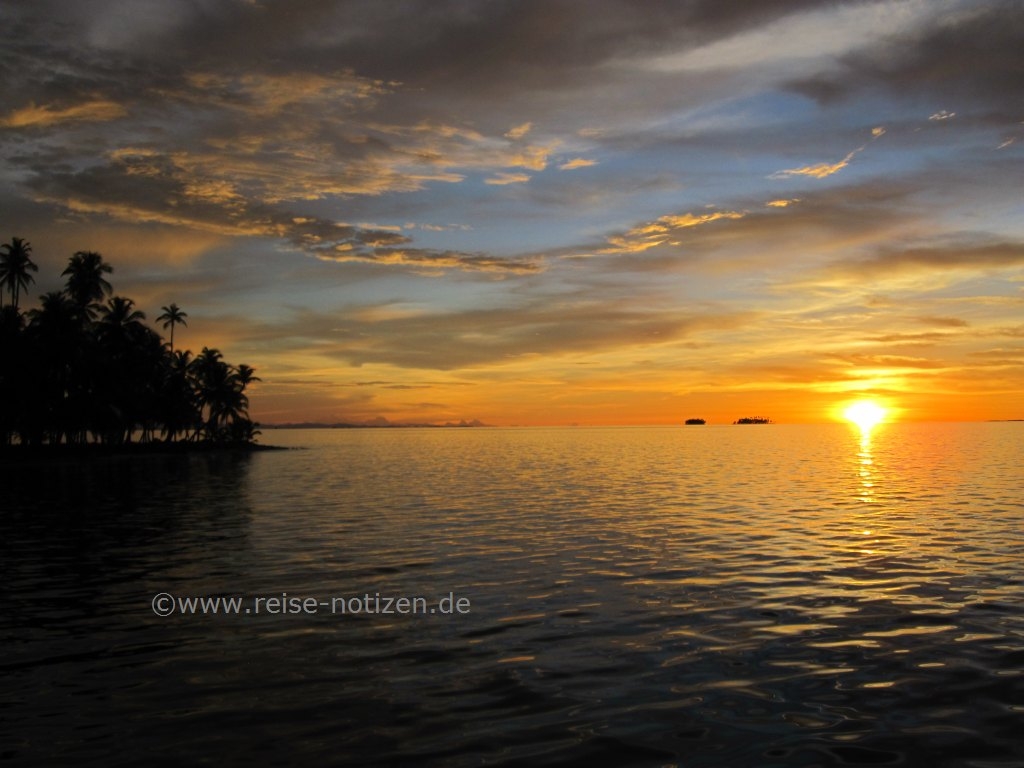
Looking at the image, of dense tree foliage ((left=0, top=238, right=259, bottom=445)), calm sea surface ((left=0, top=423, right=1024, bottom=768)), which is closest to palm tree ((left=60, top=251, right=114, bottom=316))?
dense tree foliage ((left=0, top=238, right=259, bottom=445))

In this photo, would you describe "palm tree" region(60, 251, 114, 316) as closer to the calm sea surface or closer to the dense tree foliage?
the dense tree foliage

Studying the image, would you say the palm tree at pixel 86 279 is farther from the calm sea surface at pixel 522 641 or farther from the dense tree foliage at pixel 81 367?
the calm sea surface at pixel 522 641

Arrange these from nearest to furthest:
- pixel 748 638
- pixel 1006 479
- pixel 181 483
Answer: pixel 748 638 < pixel 1006 479 < pixel 181 483

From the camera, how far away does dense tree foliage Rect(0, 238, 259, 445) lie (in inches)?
3597

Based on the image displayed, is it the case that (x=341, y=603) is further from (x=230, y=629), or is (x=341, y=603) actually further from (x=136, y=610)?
(x=136, y=610)

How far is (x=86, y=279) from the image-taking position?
342 feet

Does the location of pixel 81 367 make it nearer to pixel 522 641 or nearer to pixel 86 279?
pixel 86 279

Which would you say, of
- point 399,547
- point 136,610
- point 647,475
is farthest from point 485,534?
point 647,475

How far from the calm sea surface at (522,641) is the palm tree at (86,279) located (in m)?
80.8

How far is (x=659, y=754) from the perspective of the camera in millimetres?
9641

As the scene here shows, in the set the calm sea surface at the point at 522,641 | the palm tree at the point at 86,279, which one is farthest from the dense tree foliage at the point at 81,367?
the calm sea surface at the point at 522,641

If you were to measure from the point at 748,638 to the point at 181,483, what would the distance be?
58220 millimetres

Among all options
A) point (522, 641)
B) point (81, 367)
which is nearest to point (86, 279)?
point (81, 367)

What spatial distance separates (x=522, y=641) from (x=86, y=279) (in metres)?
111
